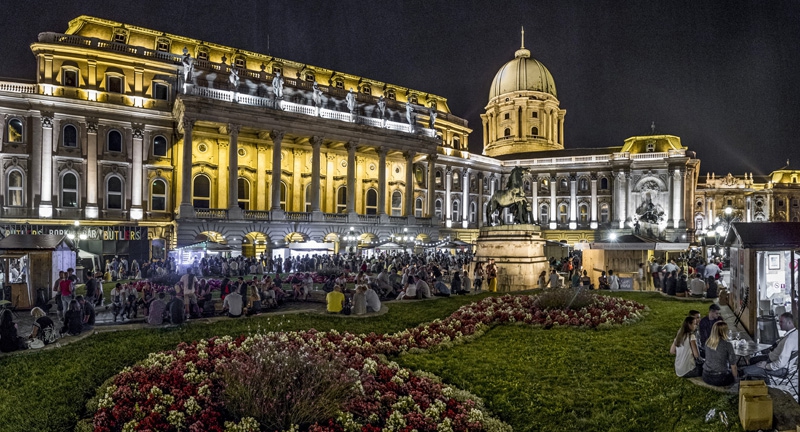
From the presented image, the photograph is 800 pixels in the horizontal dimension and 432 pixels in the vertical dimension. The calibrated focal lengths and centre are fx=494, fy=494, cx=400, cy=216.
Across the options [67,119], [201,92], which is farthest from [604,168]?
[67,119]

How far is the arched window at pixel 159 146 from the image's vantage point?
45.3m

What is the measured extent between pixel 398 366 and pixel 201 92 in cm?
3901

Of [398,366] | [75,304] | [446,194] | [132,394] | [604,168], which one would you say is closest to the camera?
[132,394]

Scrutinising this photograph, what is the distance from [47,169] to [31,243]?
25.4m

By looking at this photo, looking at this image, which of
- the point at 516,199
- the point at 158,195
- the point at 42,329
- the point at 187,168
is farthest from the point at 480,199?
the point at 42,329

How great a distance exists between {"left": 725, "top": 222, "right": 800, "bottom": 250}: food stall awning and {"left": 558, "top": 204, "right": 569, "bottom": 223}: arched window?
64.4m

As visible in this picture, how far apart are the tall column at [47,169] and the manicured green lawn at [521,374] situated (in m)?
33.1

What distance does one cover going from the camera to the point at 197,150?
4681cm

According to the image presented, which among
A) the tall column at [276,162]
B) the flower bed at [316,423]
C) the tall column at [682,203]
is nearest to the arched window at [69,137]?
the tall column at [276,162]

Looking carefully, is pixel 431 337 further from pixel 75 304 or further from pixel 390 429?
pixel 75 304

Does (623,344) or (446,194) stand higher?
(446,194)

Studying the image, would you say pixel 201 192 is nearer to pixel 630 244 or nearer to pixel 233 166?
pixel 233 166

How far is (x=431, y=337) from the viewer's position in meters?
13.0

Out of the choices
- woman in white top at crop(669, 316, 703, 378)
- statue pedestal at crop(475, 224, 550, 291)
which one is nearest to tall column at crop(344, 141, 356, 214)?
statue pedestal at crop(475, 224, 550, 291)
